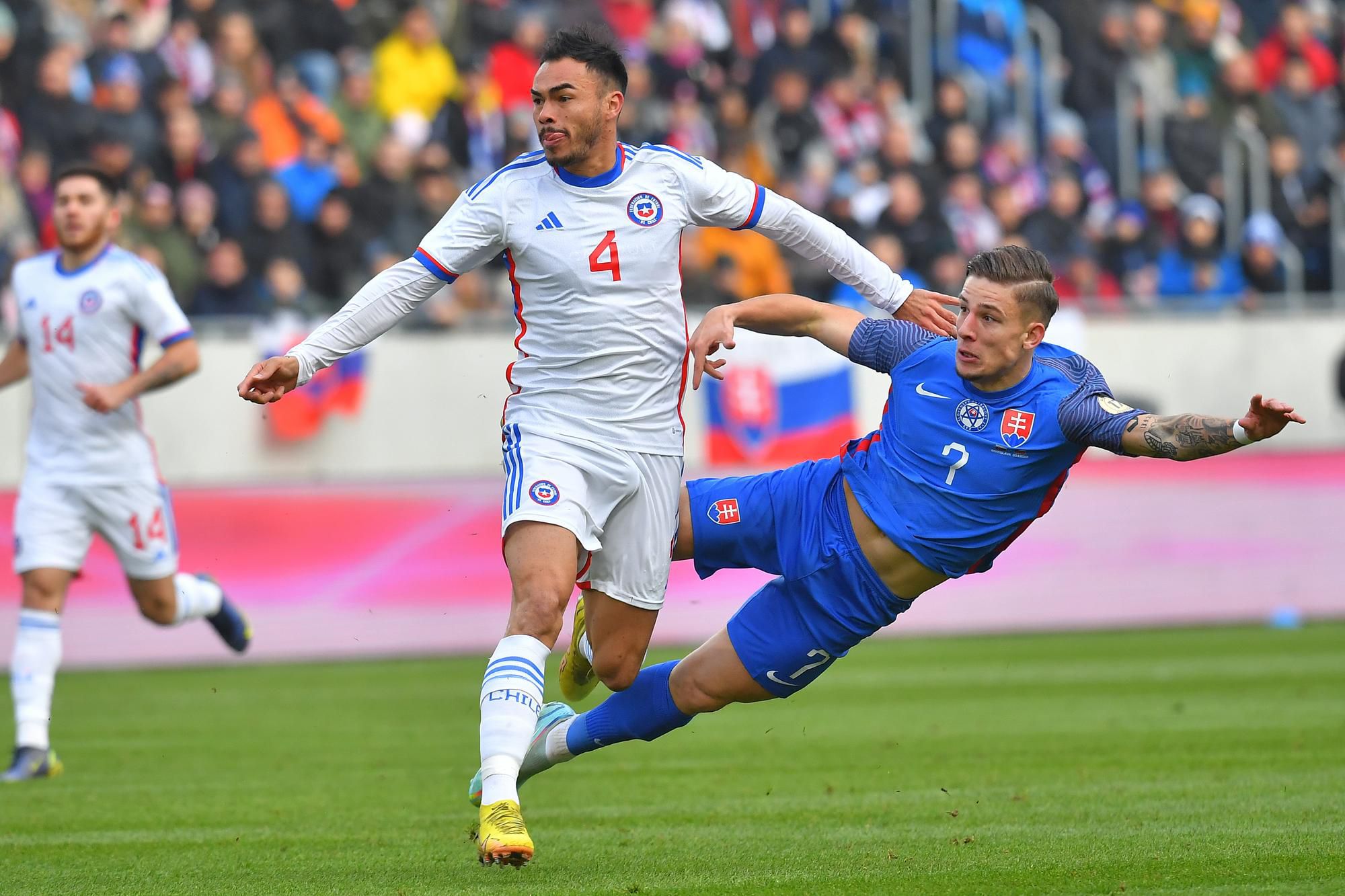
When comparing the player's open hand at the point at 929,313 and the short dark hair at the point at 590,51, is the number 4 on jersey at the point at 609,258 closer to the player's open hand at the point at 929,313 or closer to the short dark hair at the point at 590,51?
the short dark hair at the point at 590,51

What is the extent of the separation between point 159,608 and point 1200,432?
255 inches

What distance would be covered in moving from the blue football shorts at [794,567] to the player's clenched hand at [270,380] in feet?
5.87

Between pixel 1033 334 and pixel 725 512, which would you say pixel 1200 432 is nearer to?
pixel 1033 334

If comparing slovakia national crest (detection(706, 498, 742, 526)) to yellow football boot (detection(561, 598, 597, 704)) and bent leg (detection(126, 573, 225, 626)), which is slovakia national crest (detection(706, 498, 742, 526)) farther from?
bent leg (detection(126, 573, 225, 626))

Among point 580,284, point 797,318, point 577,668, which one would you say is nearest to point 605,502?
point 580,284

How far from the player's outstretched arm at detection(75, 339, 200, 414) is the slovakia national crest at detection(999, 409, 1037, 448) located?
15.6 ft

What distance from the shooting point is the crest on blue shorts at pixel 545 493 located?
271 inches

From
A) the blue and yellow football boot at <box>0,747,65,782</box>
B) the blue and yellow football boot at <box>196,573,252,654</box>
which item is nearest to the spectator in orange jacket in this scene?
the blue and yellow football boot at <box>196,573,252,654</box>

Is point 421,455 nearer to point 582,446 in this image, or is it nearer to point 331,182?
point 331,182

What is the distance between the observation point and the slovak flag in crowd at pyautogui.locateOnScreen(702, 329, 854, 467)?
16062 mm

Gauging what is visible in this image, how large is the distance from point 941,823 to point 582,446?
2131 mm

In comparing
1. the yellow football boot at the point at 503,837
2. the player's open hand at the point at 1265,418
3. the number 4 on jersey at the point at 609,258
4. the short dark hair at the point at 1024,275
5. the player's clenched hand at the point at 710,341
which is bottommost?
the yellow football boot at the point at 503,837

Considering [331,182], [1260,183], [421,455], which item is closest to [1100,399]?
[421,455]

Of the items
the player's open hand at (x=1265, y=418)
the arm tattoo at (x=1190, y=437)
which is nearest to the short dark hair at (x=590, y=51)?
the arm tattoo at (x=1190, y=437)
